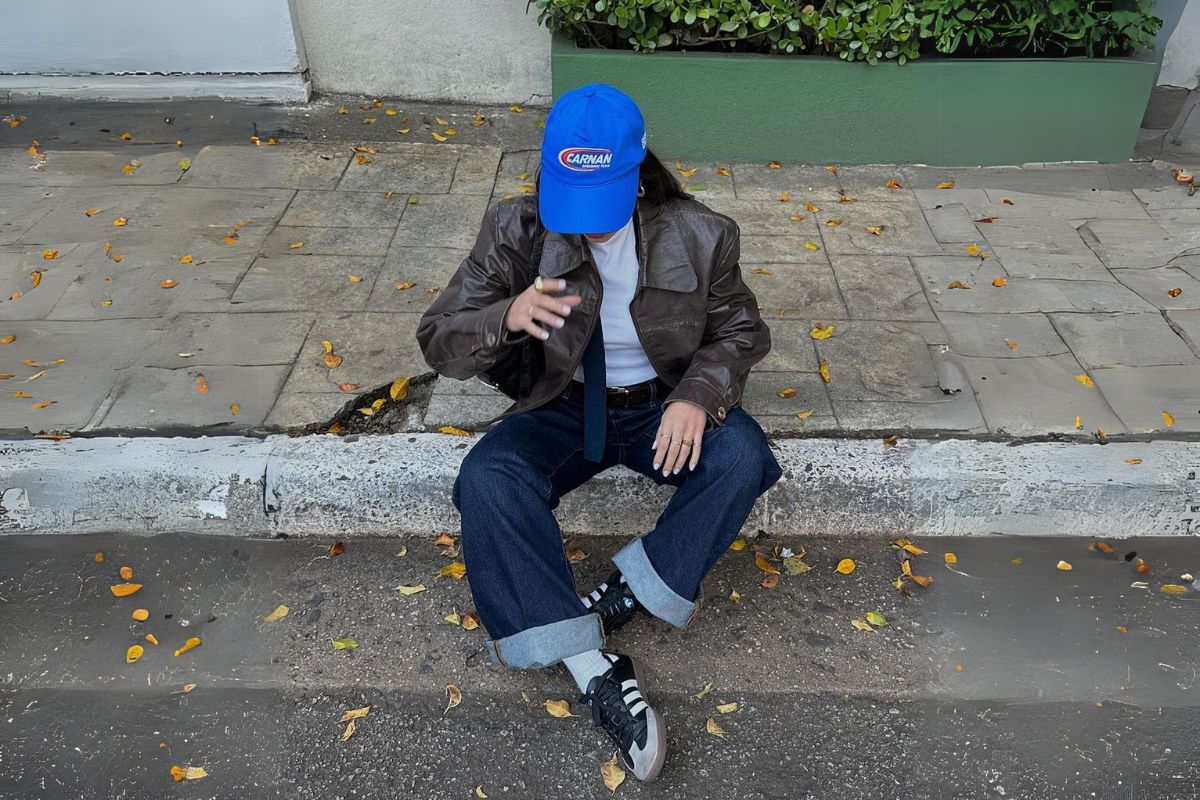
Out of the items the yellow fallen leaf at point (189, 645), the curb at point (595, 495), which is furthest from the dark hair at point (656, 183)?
the yellow fallen leaf at point (189, 645)

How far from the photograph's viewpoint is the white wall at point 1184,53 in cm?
509

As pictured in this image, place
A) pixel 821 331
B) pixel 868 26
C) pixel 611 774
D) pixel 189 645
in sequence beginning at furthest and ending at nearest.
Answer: pixel 868 26, pixel 821 331, pixel 189 645, pixel 611 774

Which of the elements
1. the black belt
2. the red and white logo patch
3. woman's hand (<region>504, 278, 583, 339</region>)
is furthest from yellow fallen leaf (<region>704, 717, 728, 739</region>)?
the red and white logo patch

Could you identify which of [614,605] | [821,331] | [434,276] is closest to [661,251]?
[614,605]

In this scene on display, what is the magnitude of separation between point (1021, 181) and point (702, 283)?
10.3 ft

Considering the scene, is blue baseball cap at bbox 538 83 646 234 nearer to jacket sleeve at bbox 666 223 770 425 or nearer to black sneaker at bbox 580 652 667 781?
jacket sleeve at bbox 666 223 770 425

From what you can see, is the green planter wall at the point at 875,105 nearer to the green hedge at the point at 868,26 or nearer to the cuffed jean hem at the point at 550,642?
the green hedge at the point at 868,26

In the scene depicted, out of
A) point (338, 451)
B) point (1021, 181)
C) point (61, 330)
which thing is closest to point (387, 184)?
point (61, 330)

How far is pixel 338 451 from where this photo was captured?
10.1 ft

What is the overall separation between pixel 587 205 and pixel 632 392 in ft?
1.97

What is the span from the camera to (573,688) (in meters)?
2.57

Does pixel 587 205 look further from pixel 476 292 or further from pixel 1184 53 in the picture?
pixel 1184 53

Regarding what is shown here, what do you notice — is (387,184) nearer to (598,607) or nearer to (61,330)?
(61,330)

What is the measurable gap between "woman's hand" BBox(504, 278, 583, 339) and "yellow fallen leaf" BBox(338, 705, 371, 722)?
3.51ft
